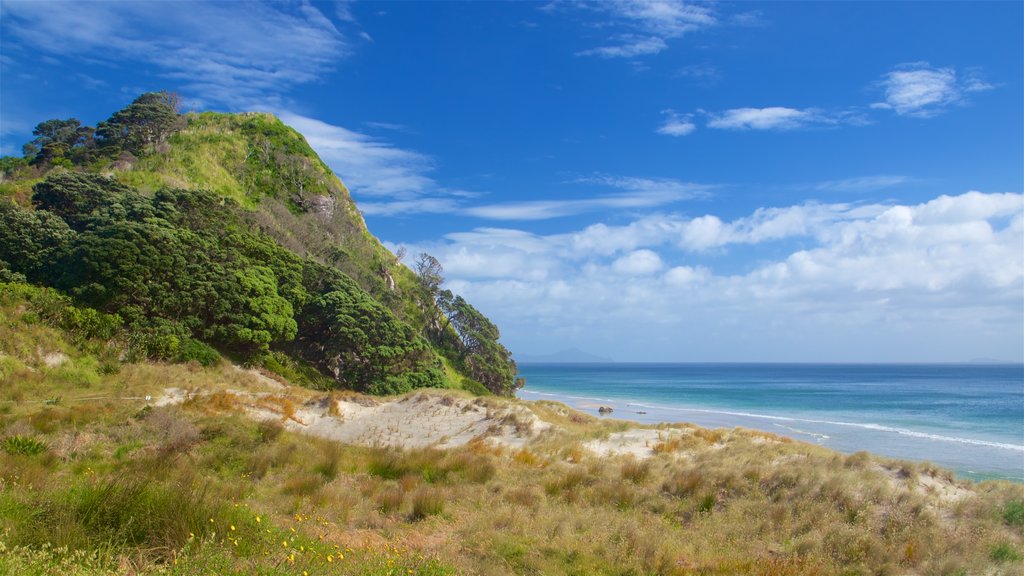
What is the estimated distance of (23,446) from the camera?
10828 mm

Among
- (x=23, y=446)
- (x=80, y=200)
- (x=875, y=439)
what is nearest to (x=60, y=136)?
(x=80, y=200)

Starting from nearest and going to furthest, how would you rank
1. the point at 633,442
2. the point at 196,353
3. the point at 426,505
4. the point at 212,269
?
1. the point at 426,505
2. the point at 633,442
3. the point at 196,353
4. the point at 212,269

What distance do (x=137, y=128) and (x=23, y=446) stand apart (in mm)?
56781

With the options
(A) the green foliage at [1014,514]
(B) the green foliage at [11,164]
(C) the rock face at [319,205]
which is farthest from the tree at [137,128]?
(A) the green foliage at [1014,514]

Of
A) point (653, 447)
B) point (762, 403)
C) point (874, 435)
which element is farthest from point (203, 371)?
point (762, 403)

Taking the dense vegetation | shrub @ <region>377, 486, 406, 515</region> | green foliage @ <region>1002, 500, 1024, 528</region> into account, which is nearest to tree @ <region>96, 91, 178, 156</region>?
the dense vegetation

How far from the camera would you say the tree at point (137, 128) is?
181ft

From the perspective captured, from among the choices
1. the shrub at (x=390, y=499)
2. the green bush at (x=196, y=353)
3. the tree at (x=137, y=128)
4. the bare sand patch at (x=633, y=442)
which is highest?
the tree at (x=137, y=128)

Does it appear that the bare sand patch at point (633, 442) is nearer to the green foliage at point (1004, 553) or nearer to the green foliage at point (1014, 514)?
the green foliage at point (1014, 514)

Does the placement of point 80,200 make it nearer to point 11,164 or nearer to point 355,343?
point 355,343

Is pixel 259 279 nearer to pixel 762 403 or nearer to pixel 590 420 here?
pixel 590 420

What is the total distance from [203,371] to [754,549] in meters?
22.5

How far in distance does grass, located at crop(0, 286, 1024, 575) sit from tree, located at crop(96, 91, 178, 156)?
4693cm

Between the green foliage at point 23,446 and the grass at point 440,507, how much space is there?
0.05 meters
